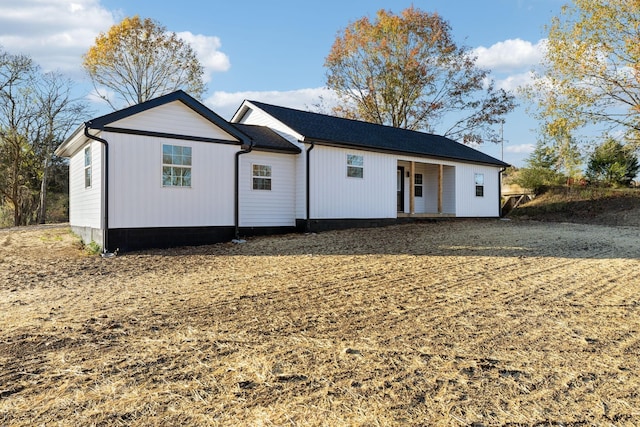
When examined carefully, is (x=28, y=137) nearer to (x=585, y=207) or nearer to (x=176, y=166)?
(x=176, y=166)

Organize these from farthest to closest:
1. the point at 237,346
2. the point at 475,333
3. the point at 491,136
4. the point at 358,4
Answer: the point at 491,136, the point at 358,4, the point at 475,333, the point at 237,346

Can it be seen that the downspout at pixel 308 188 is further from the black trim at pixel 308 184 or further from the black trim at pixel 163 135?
the black trim at pixel 163 135

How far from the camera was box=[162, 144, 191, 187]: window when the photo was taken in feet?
32.5

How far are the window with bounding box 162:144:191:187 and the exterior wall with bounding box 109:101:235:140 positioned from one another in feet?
1.40

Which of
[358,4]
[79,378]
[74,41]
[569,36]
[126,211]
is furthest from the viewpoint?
[358,4]

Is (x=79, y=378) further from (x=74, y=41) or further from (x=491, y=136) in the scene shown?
(x=491, y=136)

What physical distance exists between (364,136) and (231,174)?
581cm

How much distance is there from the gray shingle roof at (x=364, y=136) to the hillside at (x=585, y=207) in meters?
3.53

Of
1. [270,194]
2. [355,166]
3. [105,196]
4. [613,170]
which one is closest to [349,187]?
[355,166]

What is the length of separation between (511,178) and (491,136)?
334 cm

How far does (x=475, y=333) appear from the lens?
3.79 metres

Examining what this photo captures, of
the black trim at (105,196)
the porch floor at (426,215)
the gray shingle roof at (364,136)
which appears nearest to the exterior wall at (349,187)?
the gray shingle roof at (364,136)

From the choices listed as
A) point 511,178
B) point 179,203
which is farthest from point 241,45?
point 511,178

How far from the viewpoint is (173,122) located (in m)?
9.99
